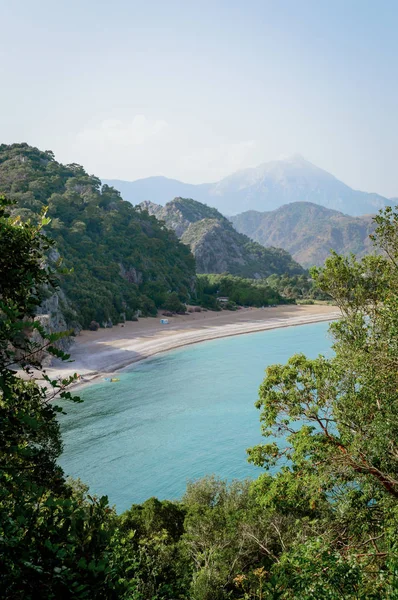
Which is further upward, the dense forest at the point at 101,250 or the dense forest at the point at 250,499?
the dense forest at the point at 101,250

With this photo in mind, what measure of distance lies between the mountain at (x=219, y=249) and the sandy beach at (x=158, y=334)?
135 feet

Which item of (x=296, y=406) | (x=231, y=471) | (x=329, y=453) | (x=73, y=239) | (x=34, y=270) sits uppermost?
(x=73, y=239)

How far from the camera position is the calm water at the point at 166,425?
80.9 feet

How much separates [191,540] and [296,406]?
16.0ft

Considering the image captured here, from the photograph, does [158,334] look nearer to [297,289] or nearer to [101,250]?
[101,250]

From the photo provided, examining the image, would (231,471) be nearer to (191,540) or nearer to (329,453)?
(191,540)

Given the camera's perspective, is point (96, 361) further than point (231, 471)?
Yes

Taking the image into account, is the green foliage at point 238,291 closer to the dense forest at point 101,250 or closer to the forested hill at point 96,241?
the dense forest at point 101,250

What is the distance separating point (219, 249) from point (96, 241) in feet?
202

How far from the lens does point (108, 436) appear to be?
3070cm

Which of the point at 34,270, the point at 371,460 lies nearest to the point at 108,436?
the point at 371,460

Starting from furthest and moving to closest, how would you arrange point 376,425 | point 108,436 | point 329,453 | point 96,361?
point 96,361, point 108,436, point 329,453, point 376,425

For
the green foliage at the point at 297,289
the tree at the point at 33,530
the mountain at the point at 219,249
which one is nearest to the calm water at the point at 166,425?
the tree at the point at 33,530

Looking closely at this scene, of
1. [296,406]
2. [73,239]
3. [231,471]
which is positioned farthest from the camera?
[73,239]
